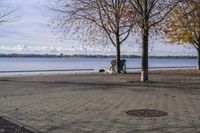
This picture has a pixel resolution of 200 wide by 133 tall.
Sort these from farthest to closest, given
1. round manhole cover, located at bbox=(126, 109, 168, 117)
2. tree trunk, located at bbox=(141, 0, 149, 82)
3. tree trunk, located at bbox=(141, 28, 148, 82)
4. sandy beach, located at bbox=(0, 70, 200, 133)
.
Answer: tree trunk, located at bbox=(141, 28, 148, 82) < tree trunk, located at bbox=(141, 0, 149, 82) < round manhole cover, located at bbox=(126, 109, 168, 117) < sandy beach, located at bbox=(0, 70, 200, 133)

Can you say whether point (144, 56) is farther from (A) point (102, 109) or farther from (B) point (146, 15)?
(A) point (102, 109)

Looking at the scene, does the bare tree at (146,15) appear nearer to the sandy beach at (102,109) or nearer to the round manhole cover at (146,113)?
the sandy beach at (102,109)

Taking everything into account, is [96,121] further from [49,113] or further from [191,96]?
[191,96]

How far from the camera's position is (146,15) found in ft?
70.1

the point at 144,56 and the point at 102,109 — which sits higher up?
the point at 144,56

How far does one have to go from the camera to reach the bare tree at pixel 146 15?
21.2 meters

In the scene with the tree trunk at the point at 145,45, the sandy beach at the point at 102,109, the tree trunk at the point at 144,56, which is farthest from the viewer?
the tree trunk at the point at 144,56

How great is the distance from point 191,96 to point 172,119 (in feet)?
16.8

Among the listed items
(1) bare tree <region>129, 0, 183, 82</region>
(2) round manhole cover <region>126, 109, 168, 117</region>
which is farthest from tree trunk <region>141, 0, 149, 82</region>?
(2) round manhole cover <region>126, 109, 168, 117</region>

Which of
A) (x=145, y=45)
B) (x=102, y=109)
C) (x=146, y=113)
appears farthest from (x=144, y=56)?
(x=146, y=113)

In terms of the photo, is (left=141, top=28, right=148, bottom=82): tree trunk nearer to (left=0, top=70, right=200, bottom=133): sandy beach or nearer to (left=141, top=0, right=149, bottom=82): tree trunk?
(left=141, top=0, right=149, bottom=82): tree trunk

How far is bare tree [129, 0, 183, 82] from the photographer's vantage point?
21.2 metres

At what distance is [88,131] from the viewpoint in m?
8.99

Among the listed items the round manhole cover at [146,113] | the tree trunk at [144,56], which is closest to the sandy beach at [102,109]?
the round manhole cover at [146,113]
